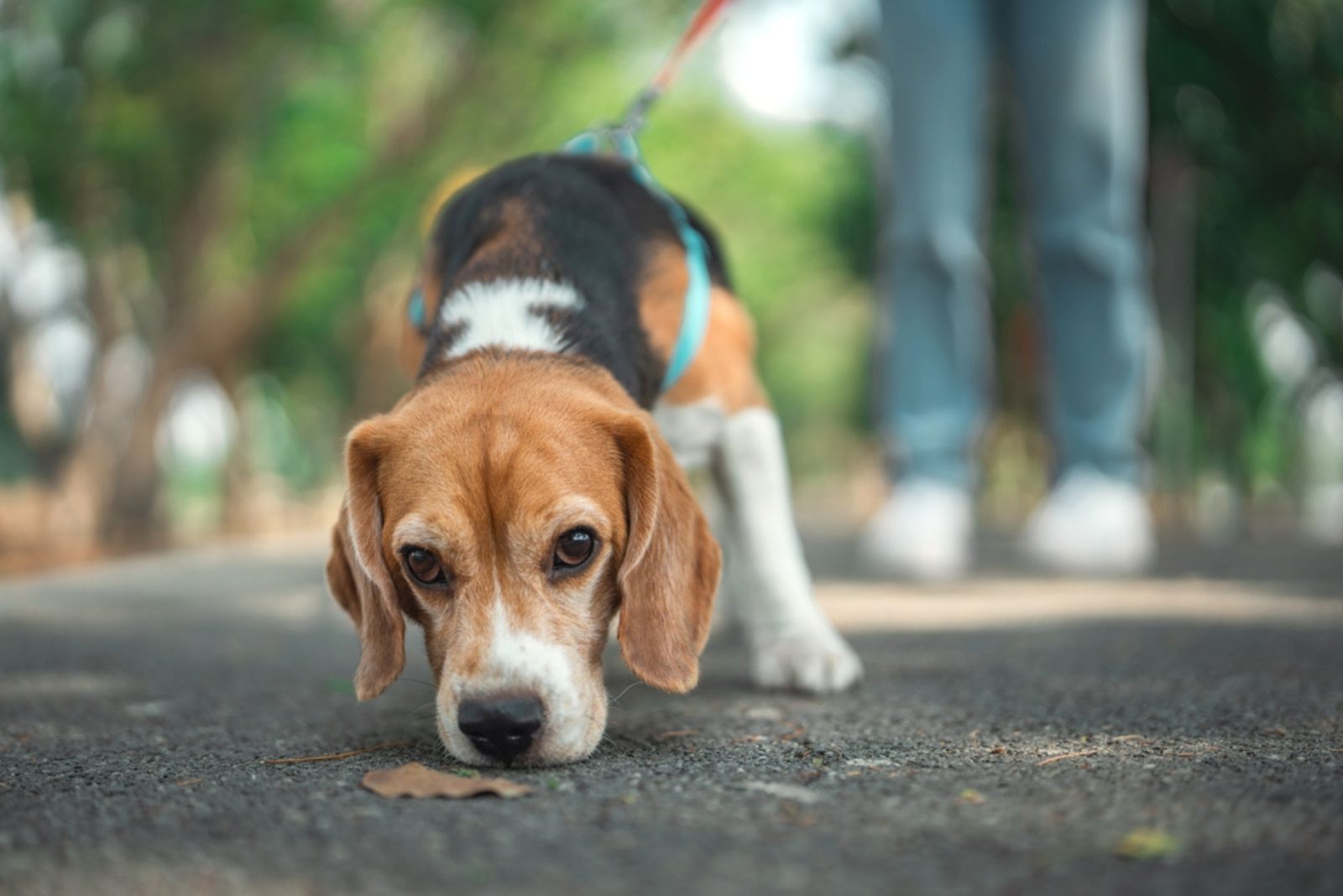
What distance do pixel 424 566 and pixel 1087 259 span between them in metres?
4.14

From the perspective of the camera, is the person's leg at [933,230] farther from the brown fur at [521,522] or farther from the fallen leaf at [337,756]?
the fallen leaf at [337,756]

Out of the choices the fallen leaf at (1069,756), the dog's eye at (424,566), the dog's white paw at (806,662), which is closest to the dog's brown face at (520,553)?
the dog's eye at (424,566)

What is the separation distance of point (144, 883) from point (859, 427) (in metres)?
23.8

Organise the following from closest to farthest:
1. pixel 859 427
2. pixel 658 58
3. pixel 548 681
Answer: pixel 548 681, pixel 658 58, pixel 859 427

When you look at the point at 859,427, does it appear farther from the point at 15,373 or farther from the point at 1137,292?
the point at 1137,292

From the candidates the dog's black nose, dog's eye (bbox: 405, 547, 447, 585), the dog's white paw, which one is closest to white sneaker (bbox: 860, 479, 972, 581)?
the dog's white paw

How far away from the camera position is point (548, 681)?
2.50 metres

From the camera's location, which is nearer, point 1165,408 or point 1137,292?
point 1137,292

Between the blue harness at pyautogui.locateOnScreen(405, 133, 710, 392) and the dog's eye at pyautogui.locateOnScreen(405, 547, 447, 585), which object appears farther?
the blue harness at pyautogui.locateOnScreen(405, 133, 710, 392)

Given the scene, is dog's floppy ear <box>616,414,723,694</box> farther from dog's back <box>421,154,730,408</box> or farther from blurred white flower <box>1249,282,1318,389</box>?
blurred white flower <box>1249,282,1318,389</box>

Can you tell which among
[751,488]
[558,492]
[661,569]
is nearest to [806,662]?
[751,488]

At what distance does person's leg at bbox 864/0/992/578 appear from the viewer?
5.79 meters

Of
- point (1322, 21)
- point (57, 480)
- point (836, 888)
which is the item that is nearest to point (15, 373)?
point (57, 480)

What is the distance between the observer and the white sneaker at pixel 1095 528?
591 cm
